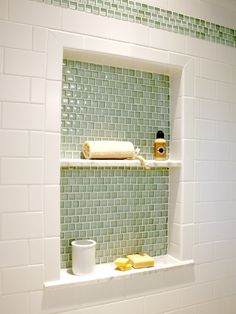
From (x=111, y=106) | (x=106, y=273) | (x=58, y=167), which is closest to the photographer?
(x=58, y=167)

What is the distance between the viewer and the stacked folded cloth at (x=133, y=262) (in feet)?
4.08

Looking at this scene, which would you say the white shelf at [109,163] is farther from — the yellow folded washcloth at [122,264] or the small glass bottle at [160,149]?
the yellow folded washcloth at [122,264]

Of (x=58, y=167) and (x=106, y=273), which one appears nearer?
(x=58, y=167)

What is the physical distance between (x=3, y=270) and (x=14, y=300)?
0.13m

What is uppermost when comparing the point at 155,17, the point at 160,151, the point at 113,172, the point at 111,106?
the point at 155,17

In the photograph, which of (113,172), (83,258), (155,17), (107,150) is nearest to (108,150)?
(107,150)

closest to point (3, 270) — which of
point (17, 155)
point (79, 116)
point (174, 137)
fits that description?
point (17, 155)

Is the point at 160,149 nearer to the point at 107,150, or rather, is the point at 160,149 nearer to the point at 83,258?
the point at 107,150

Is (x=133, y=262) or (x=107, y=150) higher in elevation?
(x=107, y=150)

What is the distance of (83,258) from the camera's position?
3.86 ft

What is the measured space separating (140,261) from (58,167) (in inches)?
22.7

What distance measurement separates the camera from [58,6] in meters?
1.12

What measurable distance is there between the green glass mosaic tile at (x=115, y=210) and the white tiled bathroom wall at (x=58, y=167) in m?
0.11

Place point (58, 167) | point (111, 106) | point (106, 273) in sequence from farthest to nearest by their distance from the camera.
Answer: point (111, 106) → point (106, 273) → point (58, 167)
